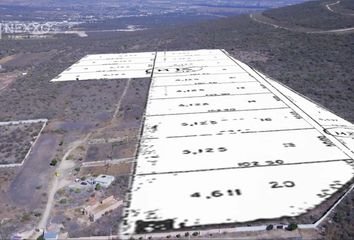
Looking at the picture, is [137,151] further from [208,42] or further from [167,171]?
A: [208,42]

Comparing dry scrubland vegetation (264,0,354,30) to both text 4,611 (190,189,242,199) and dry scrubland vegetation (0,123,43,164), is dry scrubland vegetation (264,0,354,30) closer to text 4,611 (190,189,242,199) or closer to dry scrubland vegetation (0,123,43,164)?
dry scrubland vegetation (0,123,43,164)

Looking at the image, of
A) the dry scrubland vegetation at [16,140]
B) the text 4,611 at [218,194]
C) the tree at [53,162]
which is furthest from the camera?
the dry scrubland vegetation at [16,140]

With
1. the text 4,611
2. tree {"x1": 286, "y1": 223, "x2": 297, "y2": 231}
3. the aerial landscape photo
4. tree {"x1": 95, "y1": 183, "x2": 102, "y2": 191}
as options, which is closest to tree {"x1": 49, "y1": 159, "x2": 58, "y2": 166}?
the aerial landscape photo

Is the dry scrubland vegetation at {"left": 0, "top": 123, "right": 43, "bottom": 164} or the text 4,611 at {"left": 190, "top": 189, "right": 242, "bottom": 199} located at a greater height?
the text 4,611 at {"left": 190, "top": 189, "right": 242, "bottom": 199}

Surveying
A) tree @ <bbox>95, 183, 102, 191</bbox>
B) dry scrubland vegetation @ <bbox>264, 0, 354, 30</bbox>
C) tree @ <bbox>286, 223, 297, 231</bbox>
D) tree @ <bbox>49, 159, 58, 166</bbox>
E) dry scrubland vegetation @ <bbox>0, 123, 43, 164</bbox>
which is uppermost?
dry scrubland vegetation @ <bbox>264, 0, 354, 30</bbox>

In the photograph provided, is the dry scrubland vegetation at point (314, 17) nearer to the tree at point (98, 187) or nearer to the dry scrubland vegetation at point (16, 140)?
the dry scrubland vegetation at point (16, 140)
